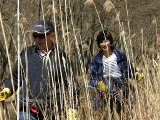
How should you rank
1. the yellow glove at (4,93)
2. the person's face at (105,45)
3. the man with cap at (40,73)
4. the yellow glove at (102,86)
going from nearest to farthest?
the yellow glove at (4,93), the man with cap at (40,73), the yellow glove at (102,86), the person's face at (105,45)

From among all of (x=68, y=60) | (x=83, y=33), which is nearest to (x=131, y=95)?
(x=68, y=60)

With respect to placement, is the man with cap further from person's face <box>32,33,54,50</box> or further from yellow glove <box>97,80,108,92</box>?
yellow glove <box>97,80,108,92</box>

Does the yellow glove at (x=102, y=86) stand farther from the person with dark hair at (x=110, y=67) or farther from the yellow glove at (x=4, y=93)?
the yellow glove at (x=4, y=93)

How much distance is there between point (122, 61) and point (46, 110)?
0.95 metres

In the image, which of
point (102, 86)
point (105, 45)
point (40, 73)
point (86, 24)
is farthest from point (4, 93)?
point (86, 24)

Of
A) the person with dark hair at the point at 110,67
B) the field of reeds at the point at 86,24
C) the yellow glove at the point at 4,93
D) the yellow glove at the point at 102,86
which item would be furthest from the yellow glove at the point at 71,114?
the field of reeds at the point at 86,24

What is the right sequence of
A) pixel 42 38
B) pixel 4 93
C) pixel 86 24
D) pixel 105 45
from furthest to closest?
pixel 86 24 → pixel 105 45 → pixel 42 38 → pixel 4 93

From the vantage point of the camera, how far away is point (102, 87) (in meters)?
2.46

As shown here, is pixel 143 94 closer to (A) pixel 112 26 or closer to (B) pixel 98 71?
(B) pixel 98 71

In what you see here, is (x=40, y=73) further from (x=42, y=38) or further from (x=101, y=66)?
(x=101, y=66)

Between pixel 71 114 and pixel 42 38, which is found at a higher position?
pixel 42 38

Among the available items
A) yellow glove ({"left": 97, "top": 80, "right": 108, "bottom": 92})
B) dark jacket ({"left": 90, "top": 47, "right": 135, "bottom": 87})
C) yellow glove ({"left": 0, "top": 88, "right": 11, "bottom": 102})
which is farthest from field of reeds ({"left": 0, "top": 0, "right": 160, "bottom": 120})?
yellow glove ({"left": 0, "top": 88, "right": 11, "bottom": 102})

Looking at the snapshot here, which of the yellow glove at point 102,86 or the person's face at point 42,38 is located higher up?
the person's face at point 42,38

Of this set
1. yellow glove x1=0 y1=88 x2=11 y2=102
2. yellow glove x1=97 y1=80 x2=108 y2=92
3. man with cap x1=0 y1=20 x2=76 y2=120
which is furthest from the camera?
yellow glove x1=97 y1=80 x2=108 y2=92
